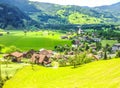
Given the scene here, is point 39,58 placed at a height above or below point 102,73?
below

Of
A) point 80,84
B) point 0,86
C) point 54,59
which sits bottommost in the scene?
point 54,59

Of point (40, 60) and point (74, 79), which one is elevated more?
point (74, 79)

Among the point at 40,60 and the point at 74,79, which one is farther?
the point at 40,60

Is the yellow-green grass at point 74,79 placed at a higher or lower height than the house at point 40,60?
higher

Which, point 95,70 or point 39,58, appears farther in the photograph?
point 39,58

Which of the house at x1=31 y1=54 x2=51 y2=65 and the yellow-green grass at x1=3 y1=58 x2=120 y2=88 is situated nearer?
the yellow-green grass at x1=3 y1=58 x2=120 y2=88

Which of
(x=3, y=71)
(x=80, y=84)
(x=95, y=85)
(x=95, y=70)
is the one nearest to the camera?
(x=95, y=85)

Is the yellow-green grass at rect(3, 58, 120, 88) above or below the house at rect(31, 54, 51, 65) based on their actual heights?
above

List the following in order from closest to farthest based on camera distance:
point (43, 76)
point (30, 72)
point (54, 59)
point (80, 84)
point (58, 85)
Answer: point (80, 84), point (58, 85), point (43, 76), point (30, 72), point (54, 59)

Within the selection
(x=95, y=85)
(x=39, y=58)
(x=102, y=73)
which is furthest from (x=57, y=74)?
(x=39, y=58)

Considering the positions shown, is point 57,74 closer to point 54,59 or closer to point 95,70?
point 95,70

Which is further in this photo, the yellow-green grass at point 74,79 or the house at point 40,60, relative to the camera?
the house at point 40,60
